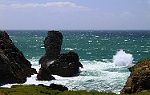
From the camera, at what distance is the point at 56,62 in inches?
3068

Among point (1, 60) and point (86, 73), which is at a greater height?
point (1, 60)

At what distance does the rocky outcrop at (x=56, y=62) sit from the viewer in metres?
68.0

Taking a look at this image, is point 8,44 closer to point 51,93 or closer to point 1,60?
point 1,60

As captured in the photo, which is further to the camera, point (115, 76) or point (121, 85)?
point (115, 76)

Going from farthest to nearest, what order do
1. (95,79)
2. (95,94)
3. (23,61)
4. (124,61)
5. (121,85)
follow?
1. (124,61)
2. (23,61)
3. (95,79)
4. (121,85)
5. (95,94)

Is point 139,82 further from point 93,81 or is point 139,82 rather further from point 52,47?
point 52,47

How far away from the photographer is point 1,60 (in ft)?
206

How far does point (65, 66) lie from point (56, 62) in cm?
301

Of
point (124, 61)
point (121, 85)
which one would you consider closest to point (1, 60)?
point (121, 85)

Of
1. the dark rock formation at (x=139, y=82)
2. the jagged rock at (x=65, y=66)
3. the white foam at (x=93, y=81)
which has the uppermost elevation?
the dark rock formation at (x=139, y=82)

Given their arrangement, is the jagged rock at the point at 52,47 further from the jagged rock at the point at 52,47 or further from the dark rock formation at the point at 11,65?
the dark rock formation at the point at 11,65

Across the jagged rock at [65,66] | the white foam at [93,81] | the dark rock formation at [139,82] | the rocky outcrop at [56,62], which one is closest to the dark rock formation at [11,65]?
the white foam at [93,81]

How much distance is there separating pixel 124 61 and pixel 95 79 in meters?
35.3

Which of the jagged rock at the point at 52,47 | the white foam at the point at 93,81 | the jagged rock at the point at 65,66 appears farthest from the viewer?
the jagged rock at the point at 52,47
